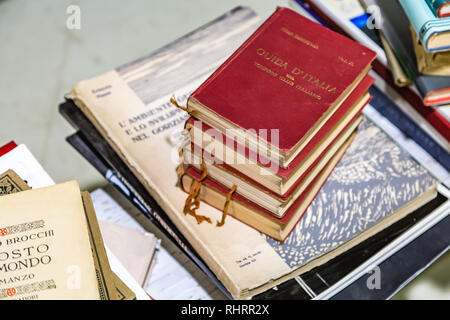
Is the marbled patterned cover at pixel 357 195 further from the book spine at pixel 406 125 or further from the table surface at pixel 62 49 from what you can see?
the table surface at pixel 62 49

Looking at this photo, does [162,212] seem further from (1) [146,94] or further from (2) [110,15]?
(2) [110,15]

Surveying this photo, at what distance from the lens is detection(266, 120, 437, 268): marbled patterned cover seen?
30.9 inches

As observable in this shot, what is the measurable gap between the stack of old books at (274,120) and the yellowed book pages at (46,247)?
0.19m

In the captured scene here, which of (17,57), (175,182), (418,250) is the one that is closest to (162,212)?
(175,182)

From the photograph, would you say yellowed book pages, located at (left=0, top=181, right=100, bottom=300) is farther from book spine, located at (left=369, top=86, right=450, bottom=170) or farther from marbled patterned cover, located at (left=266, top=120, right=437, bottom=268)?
book spine, located at (left=369, top=86, right=450, bottom=170)

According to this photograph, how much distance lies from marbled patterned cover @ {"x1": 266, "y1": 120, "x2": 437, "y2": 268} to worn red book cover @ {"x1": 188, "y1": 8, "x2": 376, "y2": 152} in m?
0.18

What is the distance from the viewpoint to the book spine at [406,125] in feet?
2.88

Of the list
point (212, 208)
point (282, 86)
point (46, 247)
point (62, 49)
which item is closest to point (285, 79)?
point (282, 86)

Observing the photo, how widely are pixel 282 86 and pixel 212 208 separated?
22 cm

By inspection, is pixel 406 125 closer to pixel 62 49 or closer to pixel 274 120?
→ pixel 274 120

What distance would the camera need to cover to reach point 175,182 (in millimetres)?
835

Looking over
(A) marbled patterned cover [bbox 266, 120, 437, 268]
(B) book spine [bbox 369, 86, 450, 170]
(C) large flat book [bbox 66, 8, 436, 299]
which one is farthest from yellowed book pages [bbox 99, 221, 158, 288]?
(B) book spine [bbox 369, 86, 450, 170]
